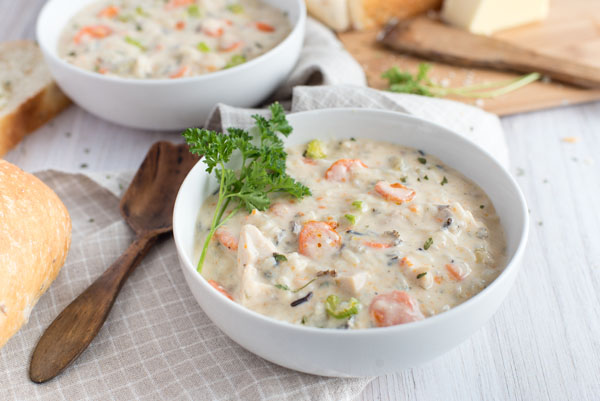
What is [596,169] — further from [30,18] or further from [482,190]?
[30,18]

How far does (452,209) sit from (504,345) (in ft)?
2.20

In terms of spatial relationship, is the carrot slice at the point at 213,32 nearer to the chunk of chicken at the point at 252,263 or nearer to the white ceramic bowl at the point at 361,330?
the white ceramic bowl at the point at 361,330

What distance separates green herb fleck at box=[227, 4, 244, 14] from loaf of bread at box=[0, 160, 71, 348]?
2091 mm

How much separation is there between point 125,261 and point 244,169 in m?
0.74

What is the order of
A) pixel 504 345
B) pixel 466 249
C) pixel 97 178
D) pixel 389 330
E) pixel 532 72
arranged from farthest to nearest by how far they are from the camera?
pixel 532 72 < pixel 97 178 < pixel 504 345 < pixel 466 249 < pixel 389 330

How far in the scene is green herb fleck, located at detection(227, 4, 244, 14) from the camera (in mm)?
4488

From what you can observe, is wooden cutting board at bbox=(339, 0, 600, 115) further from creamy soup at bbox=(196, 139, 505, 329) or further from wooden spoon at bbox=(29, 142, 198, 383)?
wooden spoon at bbox=(29, 142, 198, 383)

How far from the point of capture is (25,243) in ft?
8.87

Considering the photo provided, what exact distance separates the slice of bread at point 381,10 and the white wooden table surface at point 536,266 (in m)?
1.43

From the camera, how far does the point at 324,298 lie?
236cm

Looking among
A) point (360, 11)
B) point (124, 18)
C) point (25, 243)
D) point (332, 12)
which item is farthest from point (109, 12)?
A: point (25, 243)

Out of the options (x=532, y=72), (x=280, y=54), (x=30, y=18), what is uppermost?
(x=280, y=54)

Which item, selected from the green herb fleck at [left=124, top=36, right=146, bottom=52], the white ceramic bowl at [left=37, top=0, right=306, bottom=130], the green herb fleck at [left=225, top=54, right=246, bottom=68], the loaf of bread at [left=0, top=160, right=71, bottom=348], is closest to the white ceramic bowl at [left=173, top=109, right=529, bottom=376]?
the loaf of bread at [left=0, top=160, right=71, bottom=348]

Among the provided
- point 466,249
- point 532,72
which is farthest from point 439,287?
point 532,72
